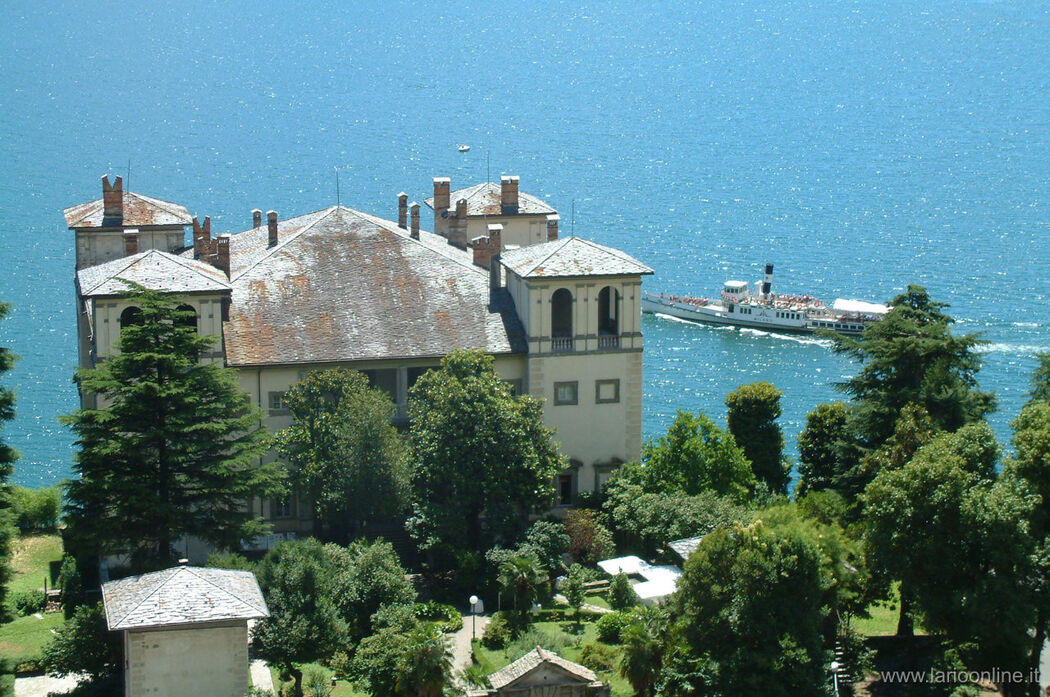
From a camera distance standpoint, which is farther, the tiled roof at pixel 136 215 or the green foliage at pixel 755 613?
the tiled roof at pixel 136 215

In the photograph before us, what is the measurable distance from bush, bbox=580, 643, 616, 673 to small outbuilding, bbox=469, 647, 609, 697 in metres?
2.73

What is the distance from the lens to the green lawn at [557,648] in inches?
1668

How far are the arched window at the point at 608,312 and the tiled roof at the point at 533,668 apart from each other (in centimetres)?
1833

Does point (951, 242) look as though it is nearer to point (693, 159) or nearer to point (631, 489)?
point (693, 159)

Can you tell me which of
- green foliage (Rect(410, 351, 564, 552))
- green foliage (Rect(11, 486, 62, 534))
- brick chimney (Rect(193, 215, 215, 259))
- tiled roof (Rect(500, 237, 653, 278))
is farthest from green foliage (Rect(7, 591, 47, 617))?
tiled roof (Rect(500, 237, 653, 278))

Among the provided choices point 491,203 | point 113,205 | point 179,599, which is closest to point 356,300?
point 113,205

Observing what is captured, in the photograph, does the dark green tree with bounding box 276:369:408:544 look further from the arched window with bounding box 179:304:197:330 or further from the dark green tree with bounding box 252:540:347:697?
the dark green tree with bounding box 252:540:347:697

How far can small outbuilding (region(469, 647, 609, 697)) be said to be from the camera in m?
40.0

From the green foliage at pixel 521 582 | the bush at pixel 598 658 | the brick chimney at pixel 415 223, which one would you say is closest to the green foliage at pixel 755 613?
the bush at pixel 598 658

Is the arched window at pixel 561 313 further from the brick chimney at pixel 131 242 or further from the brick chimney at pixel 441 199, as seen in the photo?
the brick chimney at pixel 131 242

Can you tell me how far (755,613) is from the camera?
128 ft

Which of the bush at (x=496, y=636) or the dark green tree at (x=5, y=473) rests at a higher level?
the dark green tree at (x=5, y=473)

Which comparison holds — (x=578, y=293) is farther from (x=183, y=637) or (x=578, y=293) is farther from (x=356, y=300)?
(x=183, y=637)

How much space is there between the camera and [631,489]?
53469 millimetres
